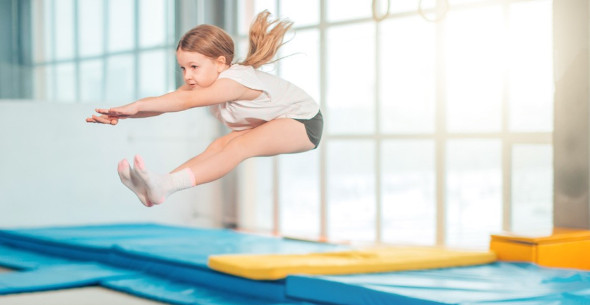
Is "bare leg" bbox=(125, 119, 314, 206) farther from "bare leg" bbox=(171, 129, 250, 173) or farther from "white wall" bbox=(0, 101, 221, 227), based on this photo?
"white wall" bbox=(0, 101, 221, 227)

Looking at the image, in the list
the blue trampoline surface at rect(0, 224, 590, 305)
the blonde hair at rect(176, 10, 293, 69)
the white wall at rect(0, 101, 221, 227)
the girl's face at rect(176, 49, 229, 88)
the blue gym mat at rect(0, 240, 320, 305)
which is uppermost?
the blonde hair at rect(176, 10, 293, 69)

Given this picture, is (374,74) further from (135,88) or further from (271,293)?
(271,293)

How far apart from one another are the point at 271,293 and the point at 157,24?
17.6 feet

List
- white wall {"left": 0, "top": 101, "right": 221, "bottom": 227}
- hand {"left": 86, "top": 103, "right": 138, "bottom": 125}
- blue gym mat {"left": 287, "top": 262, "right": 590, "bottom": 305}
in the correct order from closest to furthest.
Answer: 1. hand {"left": 86, "top": 103, "right": 138, "bottom": 125}
2. blue gym mat {"left": 287, "top": 262, "right": 590, "bottom": 305}
3. white wall {"left": 0, "top": 101, "right": 221, "bottom": 227}

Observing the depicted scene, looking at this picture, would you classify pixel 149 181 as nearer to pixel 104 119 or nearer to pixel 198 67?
pixel 104 119

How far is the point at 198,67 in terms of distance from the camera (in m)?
2.81

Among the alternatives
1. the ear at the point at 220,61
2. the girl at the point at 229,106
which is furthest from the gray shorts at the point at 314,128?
the ear at the point at 220,61

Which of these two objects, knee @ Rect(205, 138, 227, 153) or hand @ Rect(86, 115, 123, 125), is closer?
hand @ Rect(86, 115, 123, 125)

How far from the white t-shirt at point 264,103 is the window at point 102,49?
6.22 m

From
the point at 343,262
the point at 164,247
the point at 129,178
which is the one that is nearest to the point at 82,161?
the point at 164,247

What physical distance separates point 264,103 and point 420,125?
5350mm

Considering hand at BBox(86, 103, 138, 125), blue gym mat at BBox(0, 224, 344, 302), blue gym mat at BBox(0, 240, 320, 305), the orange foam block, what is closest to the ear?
hand at BBox(86, 103, 138, 125)

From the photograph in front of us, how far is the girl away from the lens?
2666 mm

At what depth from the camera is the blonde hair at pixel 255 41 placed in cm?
281
